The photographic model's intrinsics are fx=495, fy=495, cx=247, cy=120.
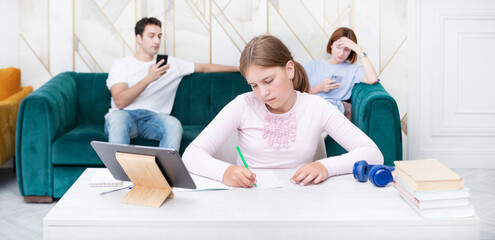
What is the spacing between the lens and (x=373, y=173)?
1353 mm

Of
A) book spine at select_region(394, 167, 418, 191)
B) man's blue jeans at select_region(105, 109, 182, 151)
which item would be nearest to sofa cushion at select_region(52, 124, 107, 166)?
man's blue jeans at select_region(105, 109, 182, 151)

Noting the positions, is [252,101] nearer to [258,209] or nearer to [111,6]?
[258,209]

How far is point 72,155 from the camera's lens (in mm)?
2789

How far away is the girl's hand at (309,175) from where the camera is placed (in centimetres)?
136

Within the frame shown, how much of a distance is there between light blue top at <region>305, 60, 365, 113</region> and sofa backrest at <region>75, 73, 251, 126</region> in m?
0.46

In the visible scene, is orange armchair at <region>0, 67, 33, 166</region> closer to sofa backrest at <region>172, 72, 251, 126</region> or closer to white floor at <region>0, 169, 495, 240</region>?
white floor at <region>0, 169, 495, 240</region>

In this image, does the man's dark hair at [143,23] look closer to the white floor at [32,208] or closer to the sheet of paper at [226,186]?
the white floor at [32,208]

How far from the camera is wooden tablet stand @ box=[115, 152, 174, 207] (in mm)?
1188

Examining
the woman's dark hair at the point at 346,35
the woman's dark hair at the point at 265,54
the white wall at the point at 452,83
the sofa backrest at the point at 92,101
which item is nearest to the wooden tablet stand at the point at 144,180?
the woman's dark hair at the point at 265,54

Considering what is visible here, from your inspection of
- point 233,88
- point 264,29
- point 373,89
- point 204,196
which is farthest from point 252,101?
point 264,29

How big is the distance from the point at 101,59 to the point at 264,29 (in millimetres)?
1203

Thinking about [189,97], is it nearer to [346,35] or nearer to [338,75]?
[338,75]

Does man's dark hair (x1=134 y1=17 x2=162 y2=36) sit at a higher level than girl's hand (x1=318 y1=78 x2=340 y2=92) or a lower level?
higher

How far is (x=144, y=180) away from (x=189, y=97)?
7.08 ft
